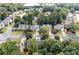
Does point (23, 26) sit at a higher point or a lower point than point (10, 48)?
higher

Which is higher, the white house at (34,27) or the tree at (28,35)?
the white house at (34,27)

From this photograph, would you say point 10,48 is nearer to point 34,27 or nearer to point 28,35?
point 28,35

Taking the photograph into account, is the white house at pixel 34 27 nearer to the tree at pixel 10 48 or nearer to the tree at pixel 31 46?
the tree at pixel 31 46

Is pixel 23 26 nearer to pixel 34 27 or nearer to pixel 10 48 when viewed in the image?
pixel 34 27

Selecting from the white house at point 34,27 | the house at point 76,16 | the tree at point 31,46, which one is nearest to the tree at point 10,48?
the tree at point 31,46

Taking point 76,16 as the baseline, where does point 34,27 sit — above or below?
below

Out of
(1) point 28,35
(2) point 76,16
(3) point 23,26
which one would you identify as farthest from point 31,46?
(2) point 76,16

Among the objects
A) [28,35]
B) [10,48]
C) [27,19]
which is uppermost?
[27,19]

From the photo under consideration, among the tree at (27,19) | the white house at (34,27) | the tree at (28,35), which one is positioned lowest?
the tree at (28,35)
